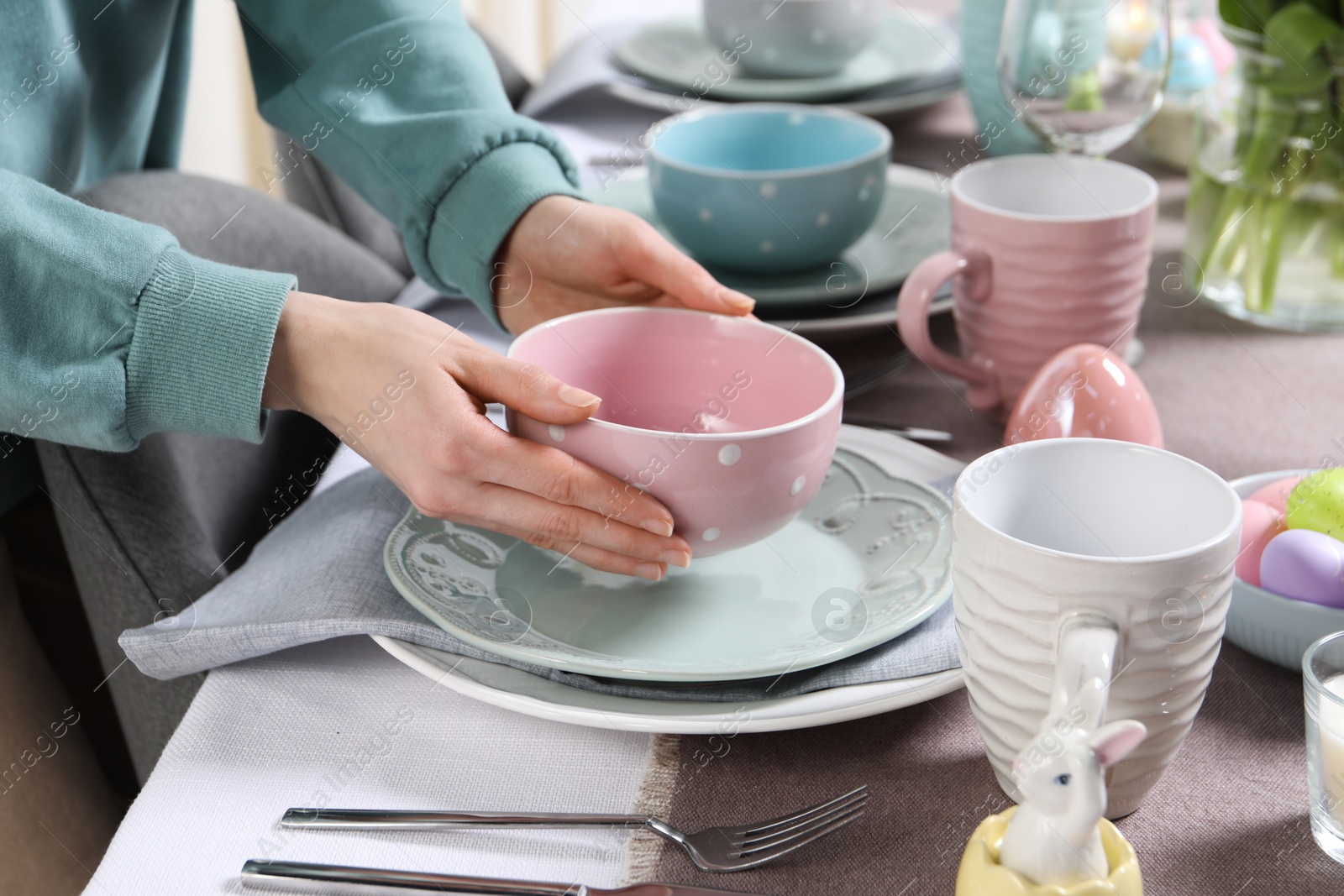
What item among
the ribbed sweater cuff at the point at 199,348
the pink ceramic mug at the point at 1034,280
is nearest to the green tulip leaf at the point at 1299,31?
the pink ceramic mug at the point at 1034,280

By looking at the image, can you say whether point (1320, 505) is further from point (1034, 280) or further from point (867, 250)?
point (867, 250)

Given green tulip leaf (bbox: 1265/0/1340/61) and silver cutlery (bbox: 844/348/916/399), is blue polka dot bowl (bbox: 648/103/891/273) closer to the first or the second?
silver cutlery (bbox: 844/348/916/399)

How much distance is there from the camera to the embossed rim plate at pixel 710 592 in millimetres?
494

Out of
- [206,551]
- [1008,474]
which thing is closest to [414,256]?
[206,551]

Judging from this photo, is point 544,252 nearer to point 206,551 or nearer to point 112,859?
point 206,551

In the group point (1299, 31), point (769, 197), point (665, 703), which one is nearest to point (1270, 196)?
point (1299, 31)

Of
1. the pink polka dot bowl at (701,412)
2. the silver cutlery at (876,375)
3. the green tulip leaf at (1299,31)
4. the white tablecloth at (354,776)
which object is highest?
the green tulip leaf at (1299,31)

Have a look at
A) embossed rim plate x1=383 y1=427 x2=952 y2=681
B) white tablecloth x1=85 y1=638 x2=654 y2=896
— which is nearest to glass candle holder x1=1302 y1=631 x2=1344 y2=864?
embossed rim plate x1=383 y1=427 x2=952 y2=681

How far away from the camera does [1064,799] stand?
35 centimetres

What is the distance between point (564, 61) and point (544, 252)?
68cm

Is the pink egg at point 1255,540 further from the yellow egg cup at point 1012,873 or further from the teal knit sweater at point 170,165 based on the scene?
the teal knit sweater at point 170,165

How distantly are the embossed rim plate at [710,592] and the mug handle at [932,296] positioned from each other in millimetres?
125

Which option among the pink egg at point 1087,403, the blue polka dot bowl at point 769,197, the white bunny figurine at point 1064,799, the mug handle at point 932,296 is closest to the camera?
the white bunny figurine at point 1064,799

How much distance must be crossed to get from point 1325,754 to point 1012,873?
0.15 meters
